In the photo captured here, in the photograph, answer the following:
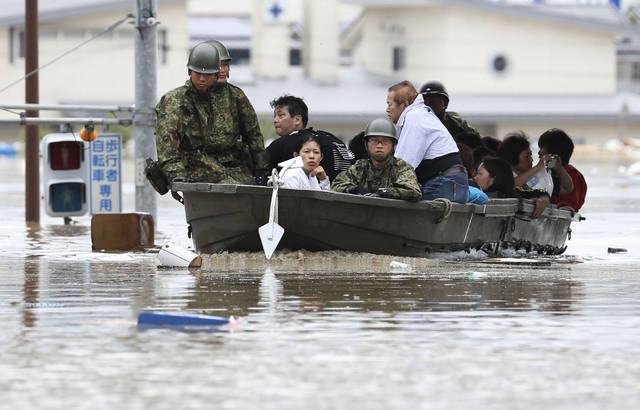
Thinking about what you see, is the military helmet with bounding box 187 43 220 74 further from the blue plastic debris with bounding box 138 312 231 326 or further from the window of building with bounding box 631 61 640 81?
the window of building with bounding box 631 61 640 81

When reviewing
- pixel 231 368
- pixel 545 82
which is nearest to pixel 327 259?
pixel 231 368

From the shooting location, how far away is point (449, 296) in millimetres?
11531

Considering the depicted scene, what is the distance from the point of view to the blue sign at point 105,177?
2122 centimetres

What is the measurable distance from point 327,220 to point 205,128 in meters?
1.54

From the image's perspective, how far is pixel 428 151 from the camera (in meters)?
15.0

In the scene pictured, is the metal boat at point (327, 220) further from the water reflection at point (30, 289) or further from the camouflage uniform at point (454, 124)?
the camouflage uniform at point (454, 124)

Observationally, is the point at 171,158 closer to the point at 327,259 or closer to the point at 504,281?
the point at 327,259

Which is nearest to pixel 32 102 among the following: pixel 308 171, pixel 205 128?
pixel 205 128

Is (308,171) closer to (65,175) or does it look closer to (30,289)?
(30,289)

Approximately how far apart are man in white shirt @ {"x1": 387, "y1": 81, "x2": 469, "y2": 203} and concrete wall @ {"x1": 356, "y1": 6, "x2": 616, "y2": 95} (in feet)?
213

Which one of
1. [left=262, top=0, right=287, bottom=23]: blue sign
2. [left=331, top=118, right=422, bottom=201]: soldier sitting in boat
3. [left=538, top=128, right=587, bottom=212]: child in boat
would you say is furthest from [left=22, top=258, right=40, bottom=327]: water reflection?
[left=262, top=0, right=287, bottom=23]: blue sign

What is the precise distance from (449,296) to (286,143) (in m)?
4.21

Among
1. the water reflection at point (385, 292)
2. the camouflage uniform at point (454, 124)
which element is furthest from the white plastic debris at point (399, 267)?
the camouflage uniform at point (454, 124)

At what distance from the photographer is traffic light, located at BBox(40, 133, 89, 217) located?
21984 mm
